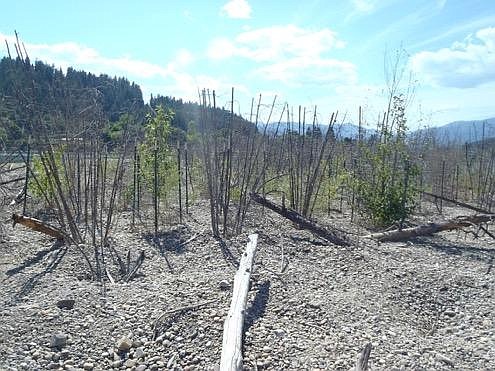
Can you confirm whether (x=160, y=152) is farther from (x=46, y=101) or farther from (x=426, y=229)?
(x=426, y=229)

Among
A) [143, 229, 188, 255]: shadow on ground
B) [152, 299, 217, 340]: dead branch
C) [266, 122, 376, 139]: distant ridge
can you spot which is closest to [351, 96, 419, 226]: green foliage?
[266, 122, 376, 139]: distant ridge

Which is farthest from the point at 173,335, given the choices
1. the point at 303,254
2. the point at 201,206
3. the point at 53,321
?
the point at 201,206

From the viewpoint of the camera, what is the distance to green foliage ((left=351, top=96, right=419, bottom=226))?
7555mm

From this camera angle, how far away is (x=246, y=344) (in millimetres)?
3188

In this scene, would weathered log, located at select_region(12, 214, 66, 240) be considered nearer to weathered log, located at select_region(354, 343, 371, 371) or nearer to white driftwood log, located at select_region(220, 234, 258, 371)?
white driftwood log, located at select_region(220, 234, 258, 371)

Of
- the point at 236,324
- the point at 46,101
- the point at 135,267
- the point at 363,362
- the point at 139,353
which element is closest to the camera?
the point at 363,362

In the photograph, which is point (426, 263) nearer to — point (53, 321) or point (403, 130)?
point (403, 130)

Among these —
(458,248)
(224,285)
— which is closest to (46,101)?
(224,285)

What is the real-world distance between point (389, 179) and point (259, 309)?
15.3ft

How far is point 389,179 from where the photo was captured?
7633 millimetres

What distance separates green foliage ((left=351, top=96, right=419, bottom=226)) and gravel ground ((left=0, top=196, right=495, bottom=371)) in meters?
1.69

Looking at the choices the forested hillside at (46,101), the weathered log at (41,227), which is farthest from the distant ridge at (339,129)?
the weathered log at (41,227)

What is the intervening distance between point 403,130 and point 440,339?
4.88 m

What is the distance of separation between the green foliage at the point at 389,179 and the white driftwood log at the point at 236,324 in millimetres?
3904
